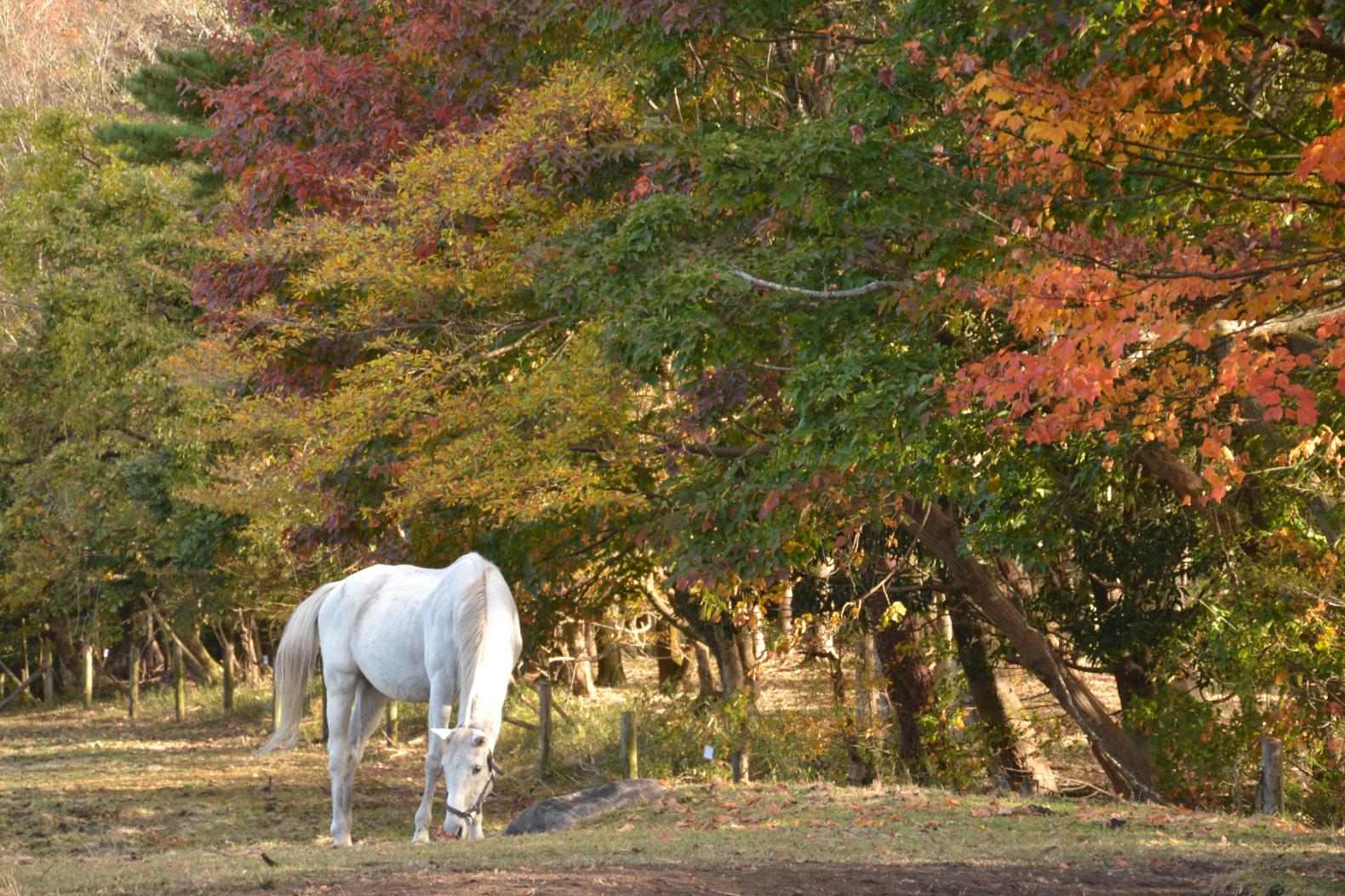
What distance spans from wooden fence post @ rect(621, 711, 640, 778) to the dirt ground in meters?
7.48

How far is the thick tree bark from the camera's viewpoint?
14.6 m

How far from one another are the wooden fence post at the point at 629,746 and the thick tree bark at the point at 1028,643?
378cm

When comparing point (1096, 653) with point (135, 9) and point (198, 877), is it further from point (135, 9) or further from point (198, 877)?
point (135, 9)

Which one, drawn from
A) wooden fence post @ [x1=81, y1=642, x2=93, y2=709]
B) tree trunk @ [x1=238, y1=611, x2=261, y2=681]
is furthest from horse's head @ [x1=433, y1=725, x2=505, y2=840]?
wooden fence post @ [x1=81, y1=642, x2=93, y2=709]

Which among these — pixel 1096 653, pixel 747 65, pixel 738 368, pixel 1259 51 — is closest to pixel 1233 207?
pixel 1259 51

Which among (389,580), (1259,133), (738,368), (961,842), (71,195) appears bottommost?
(961,842)

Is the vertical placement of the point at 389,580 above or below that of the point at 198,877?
above

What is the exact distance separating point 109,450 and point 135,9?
26275 mm

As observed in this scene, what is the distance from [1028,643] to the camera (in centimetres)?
1482

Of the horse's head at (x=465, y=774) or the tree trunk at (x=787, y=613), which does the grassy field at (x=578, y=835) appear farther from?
the tree trunk at (x=787, y=613)

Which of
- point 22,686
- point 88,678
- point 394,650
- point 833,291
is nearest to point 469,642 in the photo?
point 394,650

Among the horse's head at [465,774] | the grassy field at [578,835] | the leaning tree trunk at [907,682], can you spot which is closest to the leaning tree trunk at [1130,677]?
the leaning tree trunk at [907,682]

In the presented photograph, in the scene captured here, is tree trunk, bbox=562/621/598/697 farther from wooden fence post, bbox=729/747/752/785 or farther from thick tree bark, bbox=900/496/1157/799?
thick tree bark, bbox=900/496/1157/799

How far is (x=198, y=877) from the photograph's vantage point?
7.57m
